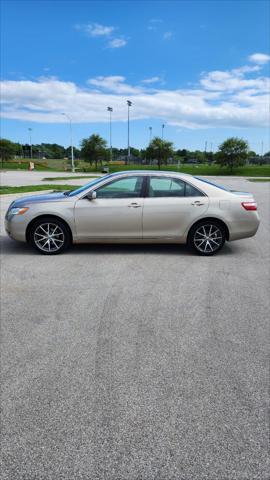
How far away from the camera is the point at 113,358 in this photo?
3.08 meters

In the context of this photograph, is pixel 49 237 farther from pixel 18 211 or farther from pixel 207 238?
pixel 207 238

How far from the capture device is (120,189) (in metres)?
6.51

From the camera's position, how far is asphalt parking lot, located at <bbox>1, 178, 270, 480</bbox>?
2078 millimetres

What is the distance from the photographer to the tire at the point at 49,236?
6395mm

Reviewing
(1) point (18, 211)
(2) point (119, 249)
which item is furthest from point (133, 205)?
(1) point (18, 211)

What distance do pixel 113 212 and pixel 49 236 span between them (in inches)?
47.9

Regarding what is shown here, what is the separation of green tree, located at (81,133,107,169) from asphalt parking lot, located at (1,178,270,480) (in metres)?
64.5

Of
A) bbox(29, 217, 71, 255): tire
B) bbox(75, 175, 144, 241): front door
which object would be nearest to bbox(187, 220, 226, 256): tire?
bbox(75, 175, 144, 241): front door

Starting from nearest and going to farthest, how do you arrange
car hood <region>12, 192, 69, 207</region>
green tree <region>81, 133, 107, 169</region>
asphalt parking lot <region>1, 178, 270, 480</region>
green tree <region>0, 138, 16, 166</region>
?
asphalt parking lot <region>1, 178, 270, 480</region> → car hood <region>12, 192, 69, 207</region> → green tree <region>81, 133, 107, 169</region> → green tree <region>0, 138, 16, 166</region>

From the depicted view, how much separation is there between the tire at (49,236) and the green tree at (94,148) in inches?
2473

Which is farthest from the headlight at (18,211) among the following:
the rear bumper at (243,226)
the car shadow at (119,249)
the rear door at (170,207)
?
the rear bumper at (243,226)

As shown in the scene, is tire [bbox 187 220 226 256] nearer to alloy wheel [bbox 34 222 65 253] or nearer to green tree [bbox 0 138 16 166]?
alloy wheel [bbox 34 222 65 253]

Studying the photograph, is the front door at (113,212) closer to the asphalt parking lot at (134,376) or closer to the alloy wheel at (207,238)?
the alloy wheel at (207,238)

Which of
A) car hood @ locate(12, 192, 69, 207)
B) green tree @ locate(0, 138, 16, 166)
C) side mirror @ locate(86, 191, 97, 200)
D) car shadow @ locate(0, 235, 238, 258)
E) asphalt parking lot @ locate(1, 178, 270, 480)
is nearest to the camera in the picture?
asphalt parking lot @ locate(1, 178, 270, 480)
